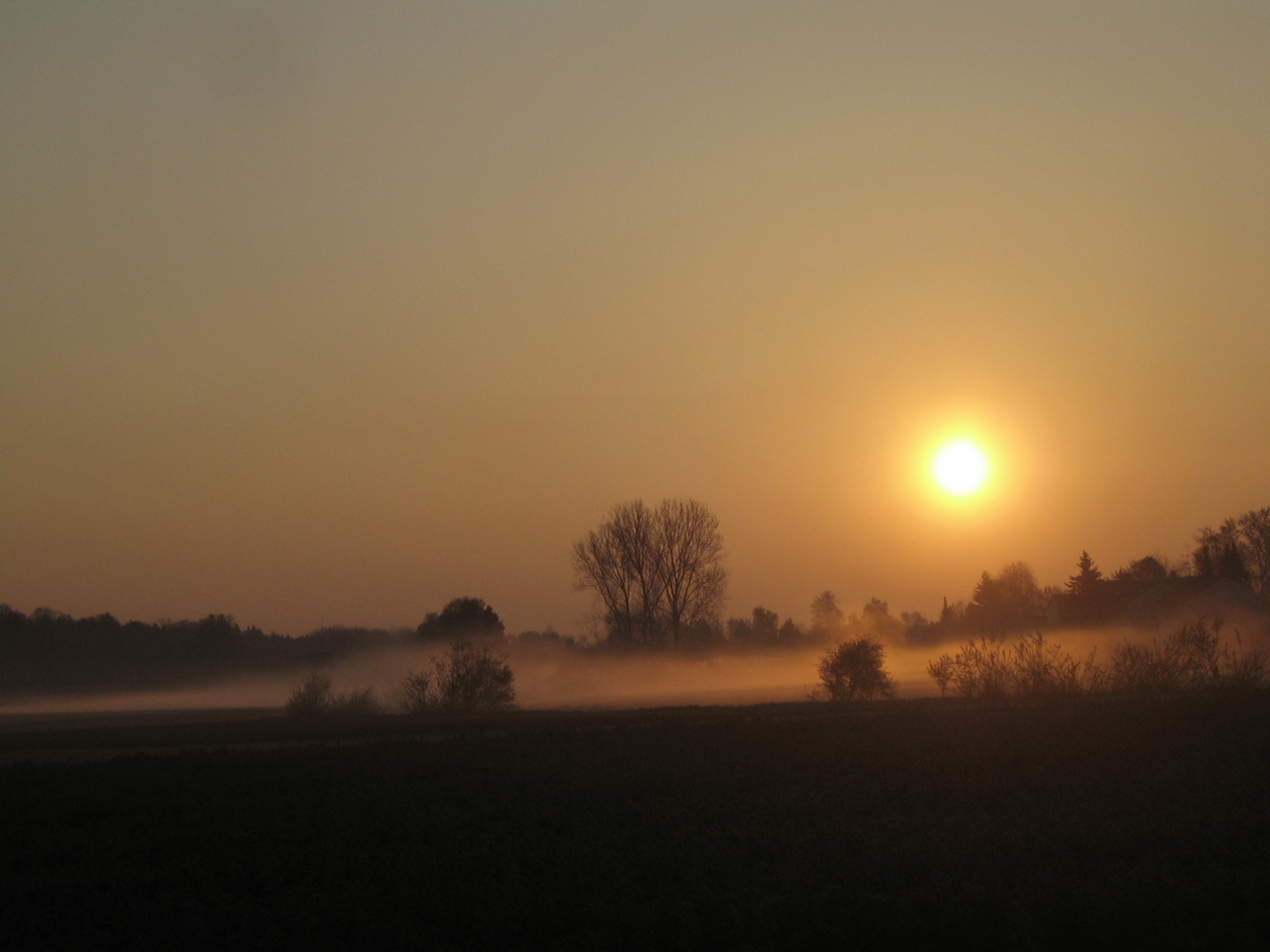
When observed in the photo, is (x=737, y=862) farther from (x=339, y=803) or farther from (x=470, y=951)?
(x=339, y=803)

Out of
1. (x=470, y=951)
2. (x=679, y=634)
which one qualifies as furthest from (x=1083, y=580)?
(x=470, y=951)

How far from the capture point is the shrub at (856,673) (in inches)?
1524

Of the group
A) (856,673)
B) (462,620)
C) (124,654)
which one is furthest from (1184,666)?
(124,654)

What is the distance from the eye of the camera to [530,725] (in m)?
27.7

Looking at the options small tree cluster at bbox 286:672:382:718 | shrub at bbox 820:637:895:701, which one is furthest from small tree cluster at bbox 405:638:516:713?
shrub at bbox 820:637:895:701

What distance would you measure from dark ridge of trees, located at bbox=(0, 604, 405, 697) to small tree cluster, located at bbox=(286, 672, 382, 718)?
194 ft

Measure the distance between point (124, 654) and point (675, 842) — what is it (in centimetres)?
12234

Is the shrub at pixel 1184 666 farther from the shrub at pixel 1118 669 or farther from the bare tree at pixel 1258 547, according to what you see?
the bare tree at pixel 1258 547

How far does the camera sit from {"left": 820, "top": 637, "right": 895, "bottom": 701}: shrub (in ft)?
127

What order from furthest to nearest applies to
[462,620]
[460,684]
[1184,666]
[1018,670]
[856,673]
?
[462,620]
[460,684]
[856,673]
[1018,670]
[1184,666]

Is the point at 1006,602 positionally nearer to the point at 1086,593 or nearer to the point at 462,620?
the point at 1086,593

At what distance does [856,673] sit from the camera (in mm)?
38906

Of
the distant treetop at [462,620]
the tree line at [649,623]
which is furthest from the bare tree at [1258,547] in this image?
the distant treetop at [462,620]

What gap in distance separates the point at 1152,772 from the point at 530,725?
51.6 ft
